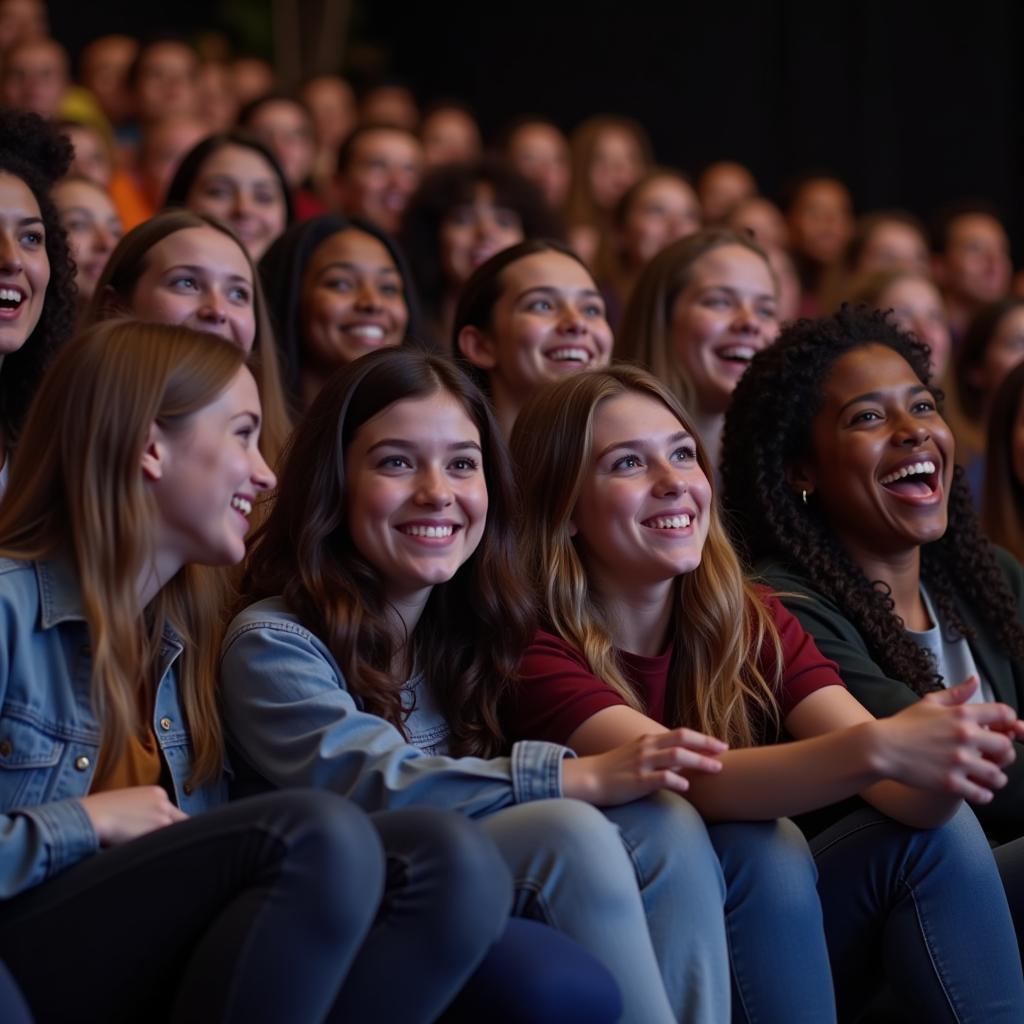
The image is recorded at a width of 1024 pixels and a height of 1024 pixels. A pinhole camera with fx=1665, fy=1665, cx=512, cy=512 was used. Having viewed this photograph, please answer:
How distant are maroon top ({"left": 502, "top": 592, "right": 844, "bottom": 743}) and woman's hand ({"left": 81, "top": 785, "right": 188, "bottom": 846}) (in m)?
0.49

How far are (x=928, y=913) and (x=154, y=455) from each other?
105 centimetres

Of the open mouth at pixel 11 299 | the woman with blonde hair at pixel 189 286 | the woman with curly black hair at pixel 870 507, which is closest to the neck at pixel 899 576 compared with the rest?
the woman with curly black hair at pixel 870 507

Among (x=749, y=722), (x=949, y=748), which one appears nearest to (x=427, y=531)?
(x=749, y=722)

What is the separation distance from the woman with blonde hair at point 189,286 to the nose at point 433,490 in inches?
28.3

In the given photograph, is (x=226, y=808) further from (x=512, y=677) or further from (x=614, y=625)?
(x=614, y=625)

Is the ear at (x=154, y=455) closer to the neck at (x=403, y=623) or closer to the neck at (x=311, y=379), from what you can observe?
the neck at (x=403, y=623)

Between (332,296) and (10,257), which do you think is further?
(332,296)

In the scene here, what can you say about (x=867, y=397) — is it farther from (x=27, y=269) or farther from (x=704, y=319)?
(x=27, y=269)

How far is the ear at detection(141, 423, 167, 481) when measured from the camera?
5.84 ft

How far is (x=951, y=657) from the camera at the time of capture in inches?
98.5

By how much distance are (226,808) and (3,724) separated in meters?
0.27

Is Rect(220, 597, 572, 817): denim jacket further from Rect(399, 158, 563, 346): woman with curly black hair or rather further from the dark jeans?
Rect(399, 158, 563, 346): woman with curly black hair

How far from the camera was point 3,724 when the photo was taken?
170cm

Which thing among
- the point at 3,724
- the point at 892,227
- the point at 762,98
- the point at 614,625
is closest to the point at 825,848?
the point at 614,625
